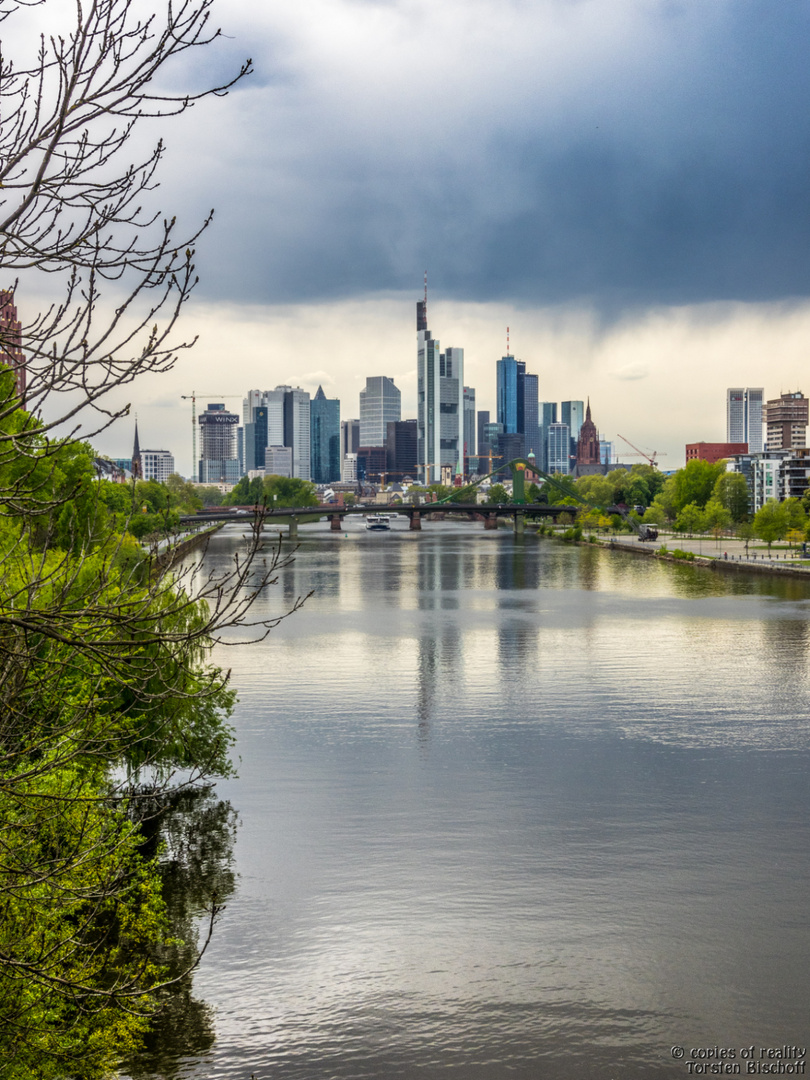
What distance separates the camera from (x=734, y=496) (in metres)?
80.8

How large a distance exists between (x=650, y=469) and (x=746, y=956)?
134m

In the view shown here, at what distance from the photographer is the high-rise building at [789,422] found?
551 feet

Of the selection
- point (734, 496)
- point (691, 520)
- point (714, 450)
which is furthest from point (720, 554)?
point (714, 450)

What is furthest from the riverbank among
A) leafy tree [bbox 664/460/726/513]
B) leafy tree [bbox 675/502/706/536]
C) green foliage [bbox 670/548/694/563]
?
leafy tree [bbox 664/460/726/513]

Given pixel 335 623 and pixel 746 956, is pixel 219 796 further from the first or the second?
pixel 335 623

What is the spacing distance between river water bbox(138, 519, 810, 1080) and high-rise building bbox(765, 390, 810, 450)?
15244cm

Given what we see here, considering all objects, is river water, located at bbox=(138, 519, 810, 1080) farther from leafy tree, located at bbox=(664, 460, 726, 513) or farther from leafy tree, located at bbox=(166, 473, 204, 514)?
leafy tree, located at bbox=(166, 473, 204, 514)

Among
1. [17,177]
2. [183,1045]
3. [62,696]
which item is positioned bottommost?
[183,1045]

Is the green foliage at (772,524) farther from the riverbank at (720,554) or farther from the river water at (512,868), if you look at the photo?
the river water at (512,868)

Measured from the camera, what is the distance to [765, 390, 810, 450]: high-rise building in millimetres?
168000

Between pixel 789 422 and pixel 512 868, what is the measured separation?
Answer: 169m

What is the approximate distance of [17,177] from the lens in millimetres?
3295

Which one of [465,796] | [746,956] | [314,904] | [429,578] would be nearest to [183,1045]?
[314,904]

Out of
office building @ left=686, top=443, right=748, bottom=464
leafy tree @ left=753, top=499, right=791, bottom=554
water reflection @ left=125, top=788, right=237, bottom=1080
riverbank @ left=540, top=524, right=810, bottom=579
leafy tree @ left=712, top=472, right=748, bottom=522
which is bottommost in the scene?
water reflection @ left=125, top=788, right=237, bottom=1080
